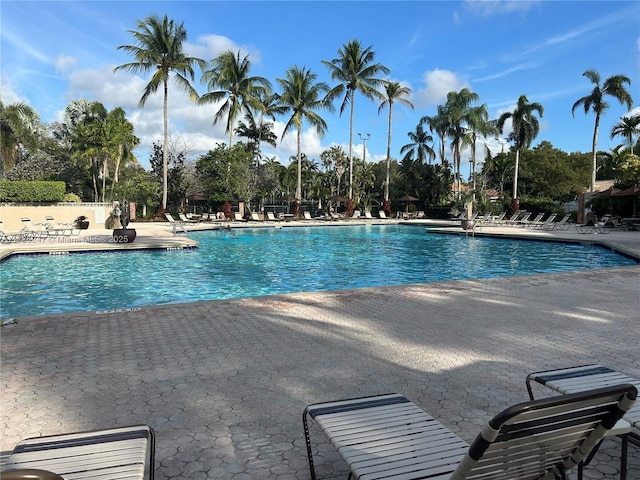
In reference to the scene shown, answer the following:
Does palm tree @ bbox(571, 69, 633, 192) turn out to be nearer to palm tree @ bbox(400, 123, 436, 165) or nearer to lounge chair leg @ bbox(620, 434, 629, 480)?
palm tree @ bbox(400, 123, 436, 165)

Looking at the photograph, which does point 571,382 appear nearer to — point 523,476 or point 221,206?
point 523,476

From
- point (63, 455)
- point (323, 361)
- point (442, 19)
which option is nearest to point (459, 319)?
point (323, 361)

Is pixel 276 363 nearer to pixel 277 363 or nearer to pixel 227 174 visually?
pixel 277 363

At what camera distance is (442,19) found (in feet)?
46.0

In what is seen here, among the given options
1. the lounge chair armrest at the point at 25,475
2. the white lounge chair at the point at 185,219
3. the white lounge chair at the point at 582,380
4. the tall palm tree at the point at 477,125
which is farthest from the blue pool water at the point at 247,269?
the tall palm tree at the point at 477,125

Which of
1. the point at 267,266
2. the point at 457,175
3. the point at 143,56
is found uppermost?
the point at 143,56

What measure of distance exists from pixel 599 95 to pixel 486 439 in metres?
39.7

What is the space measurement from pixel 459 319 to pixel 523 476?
4.48m

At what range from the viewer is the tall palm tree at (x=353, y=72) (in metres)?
38.8

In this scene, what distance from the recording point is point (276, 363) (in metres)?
4.36

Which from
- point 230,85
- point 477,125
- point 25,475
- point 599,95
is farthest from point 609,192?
Result: point 25,475

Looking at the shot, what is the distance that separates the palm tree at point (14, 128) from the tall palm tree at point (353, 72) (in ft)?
76.4

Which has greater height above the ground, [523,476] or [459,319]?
[523,476]

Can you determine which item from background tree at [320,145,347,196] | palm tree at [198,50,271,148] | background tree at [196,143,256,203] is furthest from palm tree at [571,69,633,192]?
background tree at [196,143,256,203]
